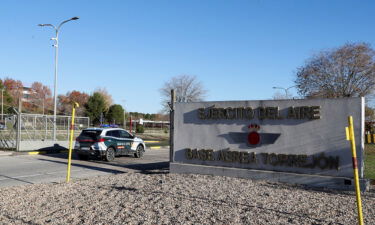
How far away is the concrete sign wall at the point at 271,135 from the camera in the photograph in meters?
9.02

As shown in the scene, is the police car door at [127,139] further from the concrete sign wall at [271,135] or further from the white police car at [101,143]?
the concrete sign wall at [271,135]

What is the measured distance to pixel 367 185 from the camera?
853cm

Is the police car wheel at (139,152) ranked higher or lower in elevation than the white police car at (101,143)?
lower

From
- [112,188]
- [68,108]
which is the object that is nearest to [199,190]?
[112,188]

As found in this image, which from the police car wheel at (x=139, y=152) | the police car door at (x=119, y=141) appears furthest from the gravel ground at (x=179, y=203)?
the police car wheel at (x=139, y=152)

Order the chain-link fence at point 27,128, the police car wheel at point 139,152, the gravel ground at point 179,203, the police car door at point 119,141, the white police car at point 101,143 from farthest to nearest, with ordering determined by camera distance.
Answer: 1. the chain-link fence at point 27,128
2. the police car wheel at point 139,152
3. the police car door at point 119,141
4. the white police car at point 101,143
5. the gravel ground at point 179,203

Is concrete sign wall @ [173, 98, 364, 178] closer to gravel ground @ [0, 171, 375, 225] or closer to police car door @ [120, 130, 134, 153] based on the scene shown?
gravel ground @ [0, 171, 375, 225]

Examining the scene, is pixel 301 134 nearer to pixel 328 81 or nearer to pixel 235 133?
pixel 235 133

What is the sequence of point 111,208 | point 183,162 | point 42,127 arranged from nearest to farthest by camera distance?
1. point 111,208
2. point 183,162
3. point 42,127

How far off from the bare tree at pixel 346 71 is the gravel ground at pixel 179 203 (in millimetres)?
32428

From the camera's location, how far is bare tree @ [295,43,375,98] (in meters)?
37.4

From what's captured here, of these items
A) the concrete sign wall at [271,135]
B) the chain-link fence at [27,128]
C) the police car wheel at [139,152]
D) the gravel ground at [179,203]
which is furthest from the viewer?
the chain-link fence at [27,128]

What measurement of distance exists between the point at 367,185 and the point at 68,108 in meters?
91.3

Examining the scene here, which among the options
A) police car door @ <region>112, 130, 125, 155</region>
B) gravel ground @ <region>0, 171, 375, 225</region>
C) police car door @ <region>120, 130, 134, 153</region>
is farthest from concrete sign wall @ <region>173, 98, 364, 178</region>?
police car door @ <region>120, 130, 134, 153</region>
